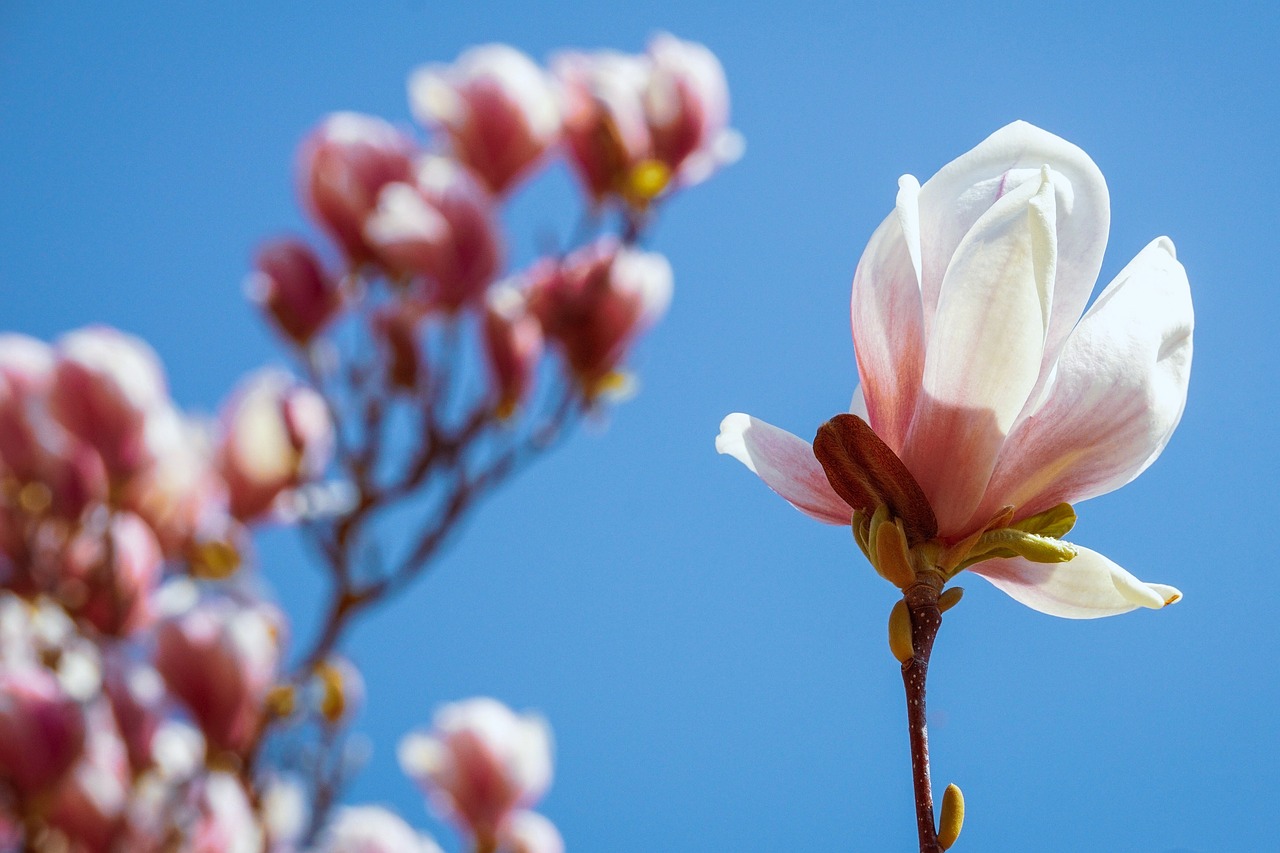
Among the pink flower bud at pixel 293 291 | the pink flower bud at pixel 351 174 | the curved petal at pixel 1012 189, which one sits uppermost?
the pink flower bud at pixel 351 174

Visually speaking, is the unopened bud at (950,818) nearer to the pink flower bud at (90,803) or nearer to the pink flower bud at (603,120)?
the pink flower bud at (90,803)

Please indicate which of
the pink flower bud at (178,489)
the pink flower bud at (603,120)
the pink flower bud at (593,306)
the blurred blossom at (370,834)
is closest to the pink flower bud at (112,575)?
the pink flower bud at (178,489)

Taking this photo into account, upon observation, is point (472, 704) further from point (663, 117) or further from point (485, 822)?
point (663, 117)

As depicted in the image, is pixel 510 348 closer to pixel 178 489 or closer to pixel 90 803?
pixel 178 489

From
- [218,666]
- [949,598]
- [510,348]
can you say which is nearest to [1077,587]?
[949,598]

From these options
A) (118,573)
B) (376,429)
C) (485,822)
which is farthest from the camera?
(485,822)

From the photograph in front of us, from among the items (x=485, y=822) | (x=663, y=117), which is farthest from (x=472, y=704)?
(x=663, y=117)
